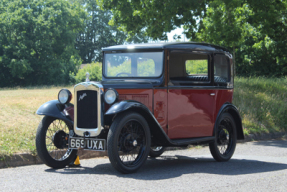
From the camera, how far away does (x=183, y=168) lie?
21.8 ft

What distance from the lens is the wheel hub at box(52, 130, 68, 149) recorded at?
6.59m

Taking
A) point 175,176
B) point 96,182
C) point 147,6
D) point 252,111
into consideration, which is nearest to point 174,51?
point 175,176

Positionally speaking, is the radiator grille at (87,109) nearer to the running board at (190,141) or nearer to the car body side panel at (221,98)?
the running board at (190,141)

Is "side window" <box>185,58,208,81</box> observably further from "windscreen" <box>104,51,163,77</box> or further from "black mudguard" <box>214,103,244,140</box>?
"windscreen" <box>104,51,163,77</box>

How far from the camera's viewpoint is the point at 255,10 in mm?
16172

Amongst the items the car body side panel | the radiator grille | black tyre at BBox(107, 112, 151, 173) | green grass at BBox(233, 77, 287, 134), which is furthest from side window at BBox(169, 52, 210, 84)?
green grass at BBox(233, 77, 287, 134)

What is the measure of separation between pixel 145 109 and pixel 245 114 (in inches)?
294

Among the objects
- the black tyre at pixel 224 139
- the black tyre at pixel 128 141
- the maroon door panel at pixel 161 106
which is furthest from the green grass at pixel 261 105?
the black tyre at pixel 128 141

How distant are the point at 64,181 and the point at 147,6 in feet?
45.9

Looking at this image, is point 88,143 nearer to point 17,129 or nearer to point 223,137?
point 223,137

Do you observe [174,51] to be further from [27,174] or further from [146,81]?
[27,174]

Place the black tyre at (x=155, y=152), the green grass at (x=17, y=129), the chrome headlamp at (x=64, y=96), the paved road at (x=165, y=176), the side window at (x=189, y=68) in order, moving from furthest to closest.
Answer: the black tyre at (x=155, y=152) < the green grass at (x=17, y=129) < the side window at (x=189, y=68) < the chrome headlamp at (x=64, y=96) < the paved road at (x=165, y=176)

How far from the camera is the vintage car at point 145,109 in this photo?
19.7ft

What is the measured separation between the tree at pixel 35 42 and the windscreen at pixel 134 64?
36.2 meters
